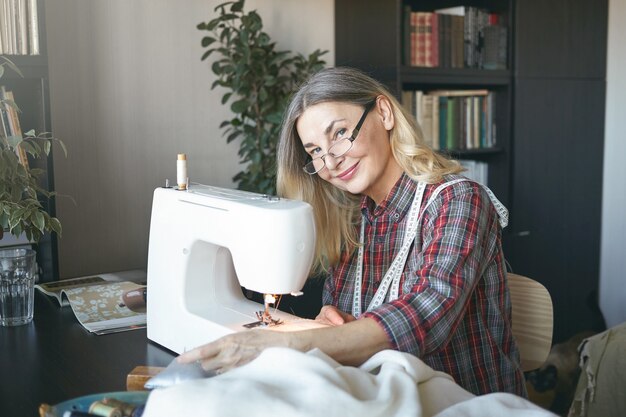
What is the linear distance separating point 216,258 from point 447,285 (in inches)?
19.7

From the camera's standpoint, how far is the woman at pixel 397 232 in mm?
1423

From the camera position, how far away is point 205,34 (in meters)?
2.87

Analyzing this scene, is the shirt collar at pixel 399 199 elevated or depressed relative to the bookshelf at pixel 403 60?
depressed

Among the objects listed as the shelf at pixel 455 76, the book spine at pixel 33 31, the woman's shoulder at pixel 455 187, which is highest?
the book spine at pixel 33 31

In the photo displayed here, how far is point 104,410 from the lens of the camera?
3.59ft

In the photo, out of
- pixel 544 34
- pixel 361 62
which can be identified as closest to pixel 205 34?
pixel 361 62

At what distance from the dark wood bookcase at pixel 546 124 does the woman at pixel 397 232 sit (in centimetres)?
129

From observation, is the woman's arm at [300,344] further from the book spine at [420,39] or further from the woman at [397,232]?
the book spine at [420,39]

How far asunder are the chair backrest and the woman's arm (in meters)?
0.60

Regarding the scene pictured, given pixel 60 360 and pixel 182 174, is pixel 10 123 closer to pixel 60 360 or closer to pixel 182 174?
pixel 182 174

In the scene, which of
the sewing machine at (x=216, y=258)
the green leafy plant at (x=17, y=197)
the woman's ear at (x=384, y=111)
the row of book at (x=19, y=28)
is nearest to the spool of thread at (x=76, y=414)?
the sewing machine at (x=216, y=258)

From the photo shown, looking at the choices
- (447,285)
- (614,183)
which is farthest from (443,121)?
(447,285)

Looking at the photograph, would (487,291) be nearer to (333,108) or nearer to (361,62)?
(333,108)

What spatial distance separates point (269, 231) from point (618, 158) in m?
2.97
